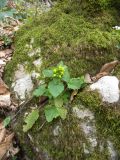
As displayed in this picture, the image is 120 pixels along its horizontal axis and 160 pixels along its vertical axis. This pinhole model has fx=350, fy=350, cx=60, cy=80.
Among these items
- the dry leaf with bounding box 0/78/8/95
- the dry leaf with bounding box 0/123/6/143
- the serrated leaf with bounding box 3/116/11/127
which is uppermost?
the dry leaf with bounding box 0/78/8/95

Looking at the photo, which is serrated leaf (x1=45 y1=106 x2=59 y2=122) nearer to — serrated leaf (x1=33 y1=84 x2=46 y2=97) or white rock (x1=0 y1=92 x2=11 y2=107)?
serrated leaf (x1=33 y1=84 x2=46 y2=97)

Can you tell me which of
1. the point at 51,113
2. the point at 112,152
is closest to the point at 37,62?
the point at 51,113

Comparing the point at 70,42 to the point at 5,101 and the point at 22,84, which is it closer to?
the point at 22,84

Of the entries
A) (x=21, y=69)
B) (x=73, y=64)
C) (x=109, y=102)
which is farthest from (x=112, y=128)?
(x=21, y=69)

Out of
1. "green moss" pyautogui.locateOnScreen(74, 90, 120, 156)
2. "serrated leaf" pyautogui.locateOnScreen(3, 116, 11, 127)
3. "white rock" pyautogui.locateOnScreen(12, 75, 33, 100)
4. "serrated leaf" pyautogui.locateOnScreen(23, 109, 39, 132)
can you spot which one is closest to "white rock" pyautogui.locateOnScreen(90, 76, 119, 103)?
"green moss" pyautogui.locateOnScreen(74, 90, 120, 156)

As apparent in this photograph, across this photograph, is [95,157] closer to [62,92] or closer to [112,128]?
[112,128]

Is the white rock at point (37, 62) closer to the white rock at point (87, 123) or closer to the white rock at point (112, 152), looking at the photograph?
the white rock at point (87, 123)
